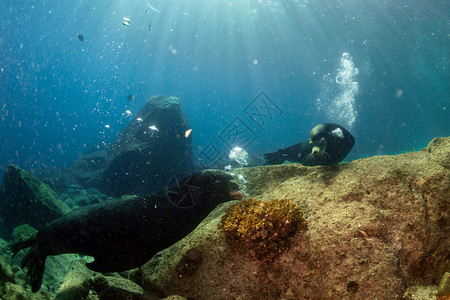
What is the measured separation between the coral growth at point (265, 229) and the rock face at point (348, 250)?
0.41 feet

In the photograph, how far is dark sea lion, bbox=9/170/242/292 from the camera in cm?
382

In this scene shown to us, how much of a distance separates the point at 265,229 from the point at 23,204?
9320 millimetres

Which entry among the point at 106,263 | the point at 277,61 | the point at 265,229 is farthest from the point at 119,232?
the point at 277,61

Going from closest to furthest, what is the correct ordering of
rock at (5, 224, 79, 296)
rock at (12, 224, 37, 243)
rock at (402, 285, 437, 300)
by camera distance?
rock at (402, 285, 437, 300) → rock at (5, 224, 79, 296) → rock at (12, 224, 37, 243)

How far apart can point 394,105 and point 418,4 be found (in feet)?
143

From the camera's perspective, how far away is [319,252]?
9.14ft

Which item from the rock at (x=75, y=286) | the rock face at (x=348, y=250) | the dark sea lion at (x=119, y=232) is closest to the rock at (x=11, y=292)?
the rock at (x=75, y=286)

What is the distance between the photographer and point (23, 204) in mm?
7781

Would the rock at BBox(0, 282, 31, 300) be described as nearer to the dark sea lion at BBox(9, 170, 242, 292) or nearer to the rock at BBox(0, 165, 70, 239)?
the dark sea lion at BBox(9, 170, 242, 292)

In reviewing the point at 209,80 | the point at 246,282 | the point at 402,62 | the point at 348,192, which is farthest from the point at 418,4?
the point at 209,80

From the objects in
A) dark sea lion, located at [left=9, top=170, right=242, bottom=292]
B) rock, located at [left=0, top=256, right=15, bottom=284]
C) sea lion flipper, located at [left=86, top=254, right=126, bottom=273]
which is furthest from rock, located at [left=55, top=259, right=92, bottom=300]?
rock, located at [left=0, top=256, right=15, bottom=284]

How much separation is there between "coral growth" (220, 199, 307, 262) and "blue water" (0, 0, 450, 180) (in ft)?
32.0

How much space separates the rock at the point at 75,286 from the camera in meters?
3.02

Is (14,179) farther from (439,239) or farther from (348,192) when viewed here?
(439,239)
